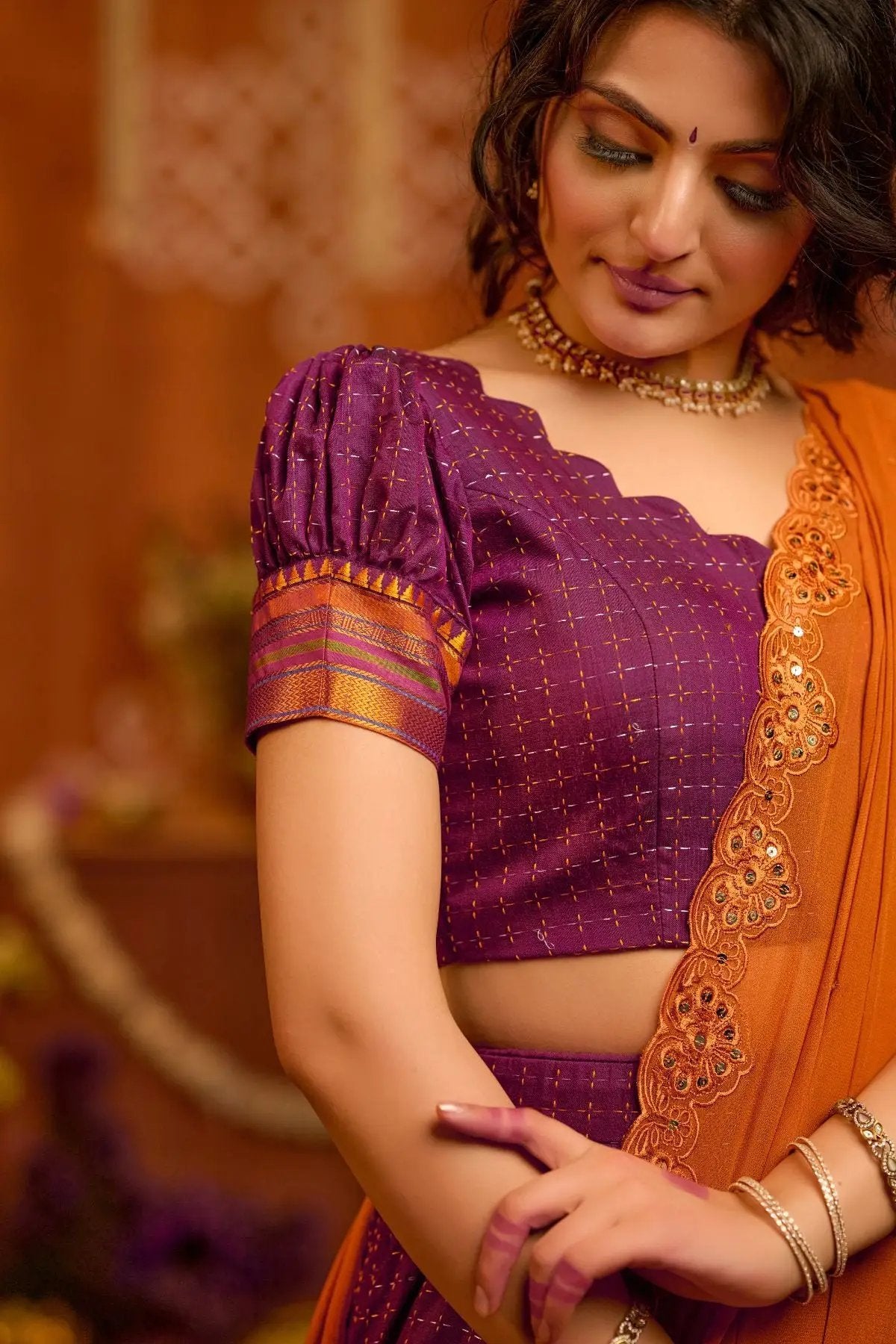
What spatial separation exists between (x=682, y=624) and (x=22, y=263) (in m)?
2.23

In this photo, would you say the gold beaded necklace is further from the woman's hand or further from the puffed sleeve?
the woman's hand

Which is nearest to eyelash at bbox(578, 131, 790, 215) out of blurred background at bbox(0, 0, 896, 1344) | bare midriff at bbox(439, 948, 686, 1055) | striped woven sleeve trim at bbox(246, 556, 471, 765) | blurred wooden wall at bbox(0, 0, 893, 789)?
striped woven sleeve trim at bbox(246, 556, 471, 765)

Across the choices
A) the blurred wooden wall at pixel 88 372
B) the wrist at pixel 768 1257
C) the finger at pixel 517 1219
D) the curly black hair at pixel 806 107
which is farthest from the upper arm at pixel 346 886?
the blurred wooden wall at pixel 88 372

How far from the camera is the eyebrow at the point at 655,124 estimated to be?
1002 millimetres

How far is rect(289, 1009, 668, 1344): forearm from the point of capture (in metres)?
0.85

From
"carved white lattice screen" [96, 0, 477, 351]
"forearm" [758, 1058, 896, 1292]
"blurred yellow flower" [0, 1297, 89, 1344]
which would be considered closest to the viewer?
"forearm" [758, 1058, 896, 1292]

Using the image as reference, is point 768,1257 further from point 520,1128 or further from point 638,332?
point 638,332

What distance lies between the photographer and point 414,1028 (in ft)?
2.84

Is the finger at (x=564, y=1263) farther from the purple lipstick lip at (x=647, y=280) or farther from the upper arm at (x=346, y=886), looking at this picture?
the purple lipstick lip at (x=647, y=280)

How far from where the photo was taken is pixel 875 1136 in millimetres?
946

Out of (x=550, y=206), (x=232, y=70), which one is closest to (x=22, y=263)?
(x=232, y=70)

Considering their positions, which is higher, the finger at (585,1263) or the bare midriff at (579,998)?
the bare midriff at (579,998)

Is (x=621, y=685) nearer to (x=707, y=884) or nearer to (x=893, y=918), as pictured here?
(x=707, y=884)

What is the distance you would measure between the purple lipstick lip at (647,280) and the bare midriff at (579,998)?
42 cm
